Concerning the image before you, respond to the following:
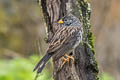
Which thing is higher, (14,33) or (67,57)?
(67,57)

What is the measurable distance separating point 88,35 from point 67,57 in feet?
1.45

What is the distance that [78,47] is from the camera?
6285mm

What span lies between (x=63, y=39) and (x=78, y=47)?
22 centimetres

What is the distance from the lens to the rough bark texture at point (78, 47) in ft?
20.4

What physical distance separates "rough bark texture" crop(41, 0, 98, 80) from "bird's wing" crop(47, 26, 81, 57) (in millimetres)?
126

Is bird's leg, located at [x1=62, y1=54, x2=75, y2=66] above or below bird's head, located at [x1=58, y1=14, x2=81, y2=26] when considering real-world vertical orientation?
below

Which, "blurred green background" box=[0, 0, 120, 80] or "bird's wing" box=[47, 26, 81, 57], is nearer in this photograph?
"bird's wing" box=[47, 26, 81, 57]

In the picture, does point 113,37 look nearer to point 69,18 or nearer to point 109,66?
point 109,66

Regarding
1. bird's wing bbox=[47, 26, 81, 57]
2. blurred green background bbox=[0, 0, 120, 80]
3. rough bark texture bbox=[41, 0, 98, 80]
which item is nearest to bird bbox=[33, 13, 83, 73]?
bird's wing bbox=[47, 26, 81, 57]

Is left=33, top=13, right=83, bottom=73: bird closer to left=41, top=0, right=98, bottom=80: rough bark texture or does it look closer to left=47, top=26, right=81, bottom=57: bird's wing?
left=47, top=26, right=81, bottom=57: bird's wing

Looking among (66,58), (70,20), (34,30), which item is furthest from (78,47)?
(34,30)

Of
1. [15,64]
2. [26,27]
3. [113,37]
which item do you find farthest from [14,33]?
[15,64]

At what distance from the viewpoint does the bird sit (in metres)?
6.07

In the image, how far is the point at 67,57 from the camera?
6230 mm
